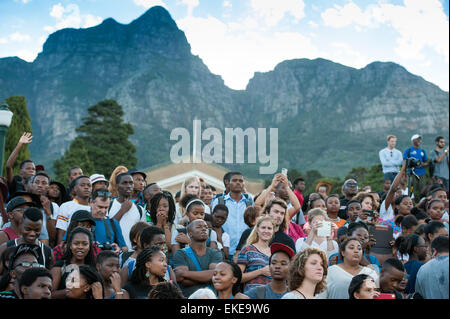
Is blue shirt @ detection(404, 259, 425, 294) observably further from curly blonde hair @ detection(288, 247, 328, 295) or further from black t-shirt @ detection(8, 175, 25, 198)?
black t-shirt @ detection(8, 175, 25, 198)

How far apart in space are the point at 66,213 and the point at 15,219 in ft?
2.61

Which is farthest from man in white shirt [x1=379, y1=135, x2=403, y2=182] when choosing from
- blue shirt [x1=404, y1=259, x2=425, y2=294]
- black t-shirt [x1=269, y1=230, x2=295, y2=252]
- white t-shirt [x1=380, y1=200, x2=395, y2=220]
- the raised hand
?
the raised hand

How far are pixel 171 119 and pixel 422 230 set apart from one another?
12696 cm

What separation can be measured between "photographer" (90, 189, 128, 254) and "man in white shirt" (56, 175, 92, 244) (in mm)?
562

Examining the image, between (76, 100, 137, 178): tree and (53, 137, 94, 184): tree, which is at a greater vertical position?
(76, 100, 137, 178): tree

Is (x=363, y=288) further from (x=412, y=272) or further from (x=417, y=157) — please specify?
(x=417, y=157)

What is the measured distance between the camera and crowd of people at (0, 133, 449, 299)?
503 centimetres

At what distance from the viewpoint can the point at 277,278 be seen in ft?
17.5

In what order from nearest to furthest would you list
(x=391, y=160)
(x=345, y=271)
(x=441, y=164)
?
(x=345, y=271), (x=391, y=160), (x=441, y=164)

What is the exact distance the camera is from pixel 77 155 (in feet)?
147

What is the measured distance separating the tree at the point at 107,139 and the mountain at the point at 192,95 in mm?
42831

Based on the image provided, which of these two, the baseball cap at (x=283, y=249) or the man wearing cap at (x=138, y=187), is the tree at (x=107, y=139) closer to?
the man wearing cap at (x=138, y=187)

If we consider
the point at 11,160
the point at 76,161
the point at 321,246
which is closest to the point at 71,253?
the point at 321,246
